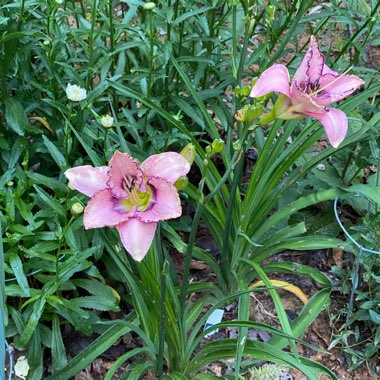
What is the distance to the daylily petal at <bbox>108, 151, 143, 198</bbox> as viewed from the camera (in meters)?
1.30

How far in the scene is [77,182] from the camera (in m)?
1.31

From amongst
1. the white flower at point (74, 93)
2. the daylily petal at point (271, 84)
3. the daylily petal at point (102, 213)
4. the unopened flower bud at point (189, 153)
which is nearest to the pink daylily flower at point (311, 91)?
the daylily petal at point (271, 84)

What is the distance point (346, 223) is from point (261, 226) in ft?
1.64

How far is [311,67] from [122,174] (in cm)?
55

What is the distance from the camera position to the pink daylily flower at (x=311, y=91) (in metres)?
1.36

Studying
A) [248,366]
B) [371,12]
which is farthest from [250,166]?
[248,366]

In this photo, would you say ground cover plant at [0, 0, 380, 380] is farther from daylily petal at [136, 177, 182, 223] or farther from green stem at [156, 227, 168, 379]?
daylily petal at [136, 177, 182, 223]

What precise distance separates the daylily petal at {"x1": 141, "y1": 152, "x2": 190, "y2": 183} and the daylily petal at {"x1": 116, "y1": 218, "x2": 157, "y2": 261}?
0.36 ft

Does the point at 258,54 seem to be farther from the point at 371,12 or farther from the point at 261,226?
the point at 261,226

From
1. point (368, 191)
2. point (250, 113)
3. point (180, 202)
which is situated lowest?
point (368, 191)

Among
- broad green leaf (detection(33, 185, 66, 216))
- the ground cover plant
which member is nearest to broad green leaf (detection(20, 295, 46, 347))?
the ground cover plant

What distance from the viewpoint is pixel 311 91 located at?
149cm

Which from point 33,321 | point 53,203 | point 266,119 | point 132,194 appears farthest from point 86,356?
point 266,119

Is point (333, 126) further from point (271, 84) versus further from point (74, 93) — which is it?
point (74, 93)
